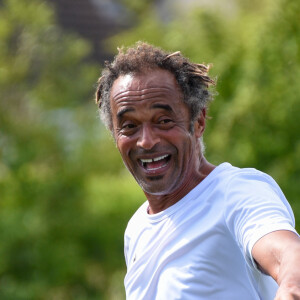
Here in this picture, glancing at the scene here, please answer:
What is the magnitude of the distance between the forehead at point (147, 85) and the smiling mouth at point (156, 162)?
0.23 m

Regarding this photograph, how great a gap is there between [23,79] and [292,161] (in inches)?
123

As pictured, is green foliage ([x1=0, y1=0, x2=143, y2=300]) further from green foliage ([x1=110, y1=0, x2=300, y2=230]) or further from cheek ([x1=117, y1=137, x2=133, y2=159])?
cheek ([x1=117, y1=137, x2=133, y2=159])

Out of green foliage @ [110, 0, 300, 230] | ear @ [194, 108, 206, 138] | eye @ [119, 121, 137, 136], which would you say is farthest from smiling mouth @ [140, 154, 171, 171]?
green foliage @ [110, 0, 300, 230]

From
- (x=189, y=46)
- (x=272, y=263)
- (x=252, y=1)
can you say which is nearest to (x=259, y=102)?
(x=189, y=46)

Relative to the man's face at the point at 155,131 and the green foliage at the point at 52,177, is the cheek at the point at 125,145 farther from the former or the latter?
the green foliage at the point at 52,177

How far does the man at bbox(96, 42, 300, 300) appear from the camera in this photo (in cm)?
278

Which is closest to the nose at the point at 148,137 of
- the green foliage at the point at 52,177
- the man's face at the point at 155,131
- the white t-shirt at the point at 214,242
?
the man's face at the point at 155,131

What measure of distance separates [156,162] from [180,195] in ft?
0.54

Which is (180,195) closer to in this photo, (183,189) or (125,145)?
(183,189)

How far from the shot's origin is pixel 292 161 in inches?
261

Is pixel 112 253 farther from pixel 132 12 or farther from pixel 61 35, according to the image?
pixel 132 12

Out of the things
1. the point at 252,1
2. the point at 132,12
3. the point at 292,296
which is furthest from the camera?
the point at 252,1

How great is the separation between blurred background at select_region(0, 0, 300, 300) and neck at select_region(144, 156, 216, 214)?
331 cm

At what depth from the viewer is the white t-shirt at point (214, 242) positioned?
2.67m
